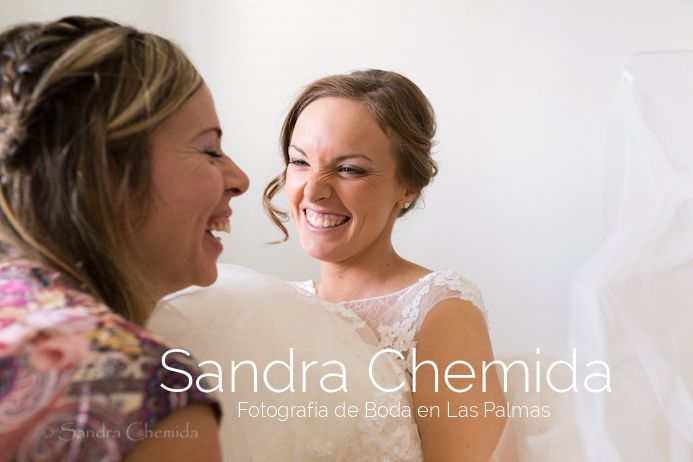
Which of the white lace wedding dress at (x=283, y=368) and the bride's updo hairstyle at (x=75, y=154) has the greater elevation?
the bride's updo hairstyle at (x=75, y=154)

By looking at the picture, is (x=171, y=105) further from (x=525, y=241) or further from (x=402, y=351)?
(x=525, y=241)

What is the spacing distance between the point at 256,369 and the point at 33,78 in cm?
51

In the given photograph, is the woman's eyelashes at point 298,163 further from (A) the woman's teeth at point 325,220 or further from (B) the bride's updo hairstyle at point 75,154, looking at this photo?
(B) the bride's updo hairstyle at point 75,154

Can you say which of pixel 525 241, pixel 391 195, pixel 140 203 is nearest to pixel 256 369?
pixel 140 203

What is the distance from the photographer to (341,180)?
5.40 ft

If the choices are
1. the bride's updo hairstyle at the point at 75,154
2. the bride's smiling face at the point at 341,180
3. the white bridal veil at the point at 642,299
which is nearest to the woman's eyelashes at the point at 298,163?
the bride's smiling face at the point at 341,180

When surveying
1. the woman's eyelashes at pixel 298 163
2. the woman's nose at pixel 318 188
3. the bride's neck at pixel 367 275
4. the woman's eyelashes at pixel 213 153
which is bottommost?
the bride's neck at pixel 367 275

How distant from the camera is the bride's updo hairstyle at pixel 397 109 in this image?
166 centimetres

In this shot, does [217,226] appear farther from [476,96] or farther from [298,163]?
[476,96]

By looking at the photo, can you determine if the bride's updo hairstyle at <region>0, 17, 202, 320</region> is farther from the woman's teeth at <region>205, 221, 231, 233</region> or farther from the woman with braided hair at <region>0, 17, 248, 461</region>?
the woman's teeth at <region>205, 221, 231, 233</region>

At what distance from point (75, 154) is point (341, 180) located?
83cm

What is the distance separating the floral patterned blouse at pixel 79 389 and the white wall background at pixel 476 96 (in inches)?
60.5

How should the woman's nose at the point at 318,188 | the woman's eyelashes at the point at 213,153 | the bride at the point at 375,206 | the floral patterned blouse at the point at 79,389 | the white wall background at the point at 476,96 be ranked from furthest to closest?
the white wall background at the point at 476,96 < the woman's nose at the point at 318,188 < the bride at the point at 375,206 < the woman's eyelashes at the point at 213,153 < the floral patterned blouse at the point at 79,389

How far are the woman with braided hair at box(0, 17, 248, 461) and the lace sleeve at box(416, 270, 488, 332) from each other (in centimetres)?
48
